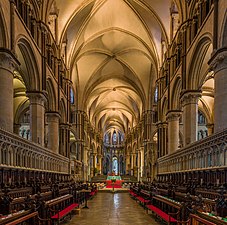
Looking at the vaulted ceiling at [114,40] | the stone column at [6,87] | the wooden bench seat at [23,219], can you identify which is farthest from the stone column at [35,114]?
the wooden bench seat at [23,219]

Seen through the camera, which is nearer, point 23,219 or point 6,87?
point 23,219

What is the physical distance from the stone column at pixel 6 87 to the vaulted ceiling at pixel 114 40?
1179 cm

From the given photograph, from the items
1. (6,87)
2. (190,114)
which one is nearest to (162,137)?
(190,114)

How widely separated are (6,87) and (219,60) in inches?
338

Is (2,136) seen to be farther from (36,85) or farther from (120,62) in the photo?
(120,62)

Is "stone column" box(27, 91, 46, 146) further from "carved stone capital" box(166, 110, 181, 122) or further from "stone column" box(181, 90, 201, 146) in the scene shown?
"carved stone capital" box(166, 110, 181, 122)

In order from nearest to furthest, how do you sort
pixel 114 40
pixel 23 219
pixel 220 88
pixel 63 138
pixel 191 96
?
pixel 23 219 < pixel 220 88 < pixel 191 96 < pixel 63 138 < pixel 114 40

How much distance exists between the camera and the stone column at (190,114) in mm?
17766

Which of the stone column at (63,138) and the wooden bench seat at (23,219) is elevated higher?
the stone column at (63,138)

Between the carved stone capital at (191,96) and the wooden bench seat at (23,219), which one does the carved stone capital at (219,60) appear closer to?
the carved stone capital at (191,96)

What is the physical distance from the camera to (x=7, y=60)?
12.6 metres

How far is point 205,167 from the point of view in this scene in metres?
13.7

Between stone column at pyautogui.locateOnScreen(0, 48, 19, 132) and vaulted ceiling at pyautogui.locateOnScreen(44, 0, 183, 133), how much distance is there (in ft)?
38.7

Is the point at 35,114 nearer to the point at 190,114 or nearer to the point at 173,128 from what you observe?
the point at 190,114
